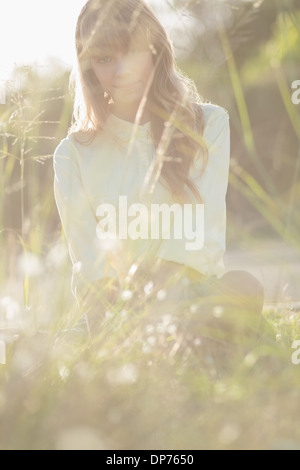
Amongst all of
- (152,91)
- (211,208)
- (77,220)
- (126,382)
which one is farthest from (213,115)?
(126,382)

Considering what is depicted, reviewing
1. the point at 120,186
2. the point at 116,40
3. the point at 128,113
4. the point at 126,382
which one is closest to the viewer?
the point at 126,382

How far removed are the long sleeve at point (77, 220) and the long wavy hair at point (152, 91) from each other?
0.11m

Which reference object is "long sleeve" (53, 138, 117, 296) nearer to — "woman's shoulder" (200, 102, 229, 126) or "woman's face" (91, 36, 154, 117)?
"woman's face" (91, 36, 154, 117)

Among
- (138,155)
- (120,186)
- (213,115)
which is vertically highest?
(213,115)

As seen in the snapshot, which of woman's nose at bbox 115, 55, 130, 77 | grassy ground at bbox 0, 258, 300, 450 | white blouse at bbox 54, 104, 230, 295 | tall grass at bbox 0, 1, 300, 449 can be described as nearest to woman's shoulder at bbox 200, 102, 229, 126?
white blouse at bbox 54, 104, 230, 295

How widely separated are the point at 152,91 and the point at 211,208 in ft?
1.31

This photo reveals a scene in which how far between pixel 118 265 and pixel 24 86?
0.53 m

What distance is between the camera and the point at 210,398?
1548mm

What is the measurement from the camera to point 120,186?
97.8 inches

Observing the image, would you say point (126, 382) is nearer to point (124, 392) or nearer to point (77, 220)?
point (124, 392)

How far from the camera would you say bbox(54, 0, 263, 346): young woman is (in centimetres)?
228

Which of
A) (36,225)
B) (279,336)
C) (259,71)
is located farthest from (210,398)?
(259,71)

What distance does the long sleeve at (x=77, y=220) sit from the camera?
2303 mm

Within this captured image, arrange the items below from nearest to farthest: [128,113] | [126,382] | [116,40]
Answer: [126,382], [116,40], [128,113]
